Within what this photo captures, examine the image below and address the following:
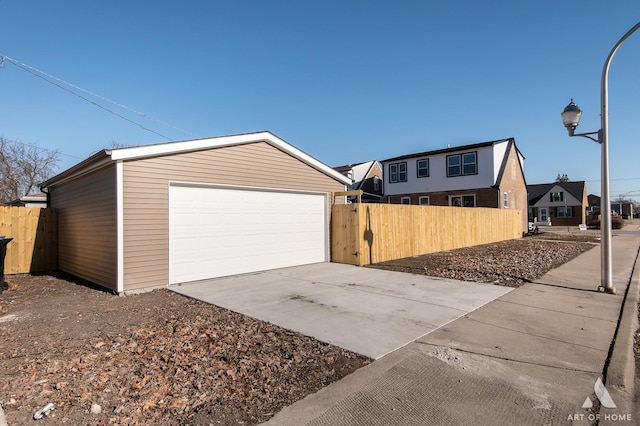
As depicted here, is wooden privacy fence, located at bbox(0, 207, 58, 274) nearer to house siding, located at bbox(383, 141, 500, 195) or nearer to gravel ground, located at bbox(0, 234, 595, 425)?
gravel ground, located at bbox(0, 234, 595, 425)

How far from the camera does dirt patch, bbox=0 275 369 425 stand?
9.47 feet

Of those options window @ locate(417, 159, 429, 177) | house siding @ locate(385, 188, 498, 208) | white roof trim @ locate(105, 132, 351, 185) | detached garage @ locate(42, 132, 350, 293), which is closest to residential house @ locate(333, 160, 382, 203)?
house siding @ locate(385, 188, 498, 208)

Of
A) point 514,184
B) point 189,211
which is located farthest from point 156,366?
point 514,184

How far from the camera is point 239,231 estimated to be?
9281 mm

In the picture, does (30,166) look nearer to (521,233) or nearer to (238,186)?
(238,186)

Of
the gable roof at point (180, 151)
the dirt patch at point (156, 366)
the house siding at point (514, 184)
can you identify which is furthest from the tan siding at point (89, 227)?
the house siding at point (514, 184)

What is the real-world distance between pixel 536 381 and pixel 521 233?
24.7 m

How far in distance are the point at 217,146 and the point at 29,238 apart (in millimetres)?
6782

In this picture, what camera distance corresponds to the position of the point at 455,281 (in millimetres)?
8281

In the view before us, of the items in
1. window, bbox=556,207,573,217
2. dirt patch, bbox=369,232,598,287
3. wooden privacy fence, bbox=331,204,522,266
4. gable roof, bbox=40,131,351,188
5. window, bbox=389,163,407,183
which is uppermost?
window, bbox=389,163,407,183

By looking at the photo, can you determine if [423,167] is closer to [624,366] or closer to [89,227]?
[89,227]

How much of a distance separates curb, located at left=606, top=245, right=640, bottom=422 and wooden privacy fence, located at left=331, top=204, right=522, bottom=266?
256 inches

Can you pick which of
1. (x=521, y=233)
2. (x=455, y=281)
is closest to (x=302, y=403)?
(x=455, y=281)

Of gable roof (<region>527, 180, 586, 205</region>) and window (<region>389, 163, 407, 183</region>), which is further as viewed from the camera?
gable roof (<region>527, 180, 586, 205</region>)
